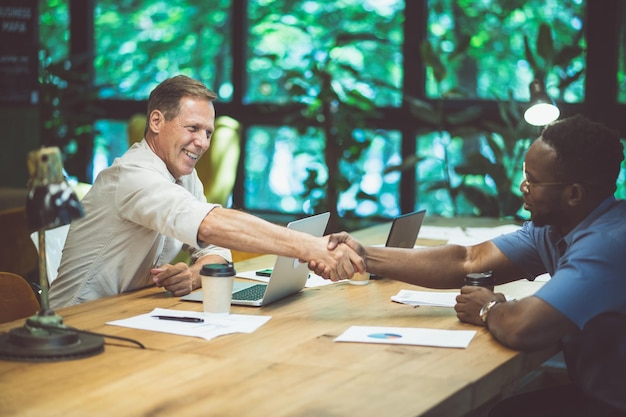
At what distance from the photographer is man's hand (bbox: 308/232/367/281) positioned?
2.76m

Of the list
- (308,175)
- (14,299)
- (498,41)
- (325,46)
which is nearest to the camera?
(14,299)

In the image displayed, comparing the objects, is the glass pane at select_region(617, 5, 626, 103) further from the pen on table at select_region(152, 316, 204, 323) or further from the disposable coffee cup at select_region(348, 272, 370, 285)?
the pen on table at select_region(152, 316, 204, 323)

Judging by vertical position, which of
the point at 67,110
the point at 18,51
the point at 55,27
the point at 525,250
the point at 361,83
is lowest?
the point at 525,250

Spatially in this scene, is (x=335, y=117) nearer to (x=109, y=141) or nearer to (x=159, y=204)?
(x=109, y=141)

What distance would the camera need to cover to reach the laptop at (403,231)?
308 centimetres

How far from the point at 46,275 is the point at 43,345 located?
0.49ft

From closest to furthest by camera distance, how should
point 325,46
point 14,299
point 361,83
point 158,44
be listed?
1. point 14,299
2. point 361,83
3. point 325,46
4. point 158,44

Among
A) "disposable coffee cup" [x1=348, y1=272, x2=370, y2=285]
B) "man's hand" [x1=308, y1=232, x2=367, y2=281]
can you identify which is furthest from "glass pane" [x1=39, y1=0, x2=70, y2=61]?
"man's hand" [x1=308, y1=232, x2=367, y2=281]

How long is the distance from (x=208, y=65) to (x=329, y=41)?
37.6 inches

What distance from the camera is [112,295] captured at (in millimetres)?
2879

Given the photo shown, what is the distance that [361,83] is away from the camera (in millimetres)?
6586

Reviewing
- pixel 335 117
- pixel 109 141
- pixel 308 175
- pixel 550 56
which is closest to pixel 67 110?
pixel 109 141

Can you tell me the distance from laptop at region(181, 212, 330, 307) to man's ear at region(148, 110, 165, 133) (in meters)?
0.58

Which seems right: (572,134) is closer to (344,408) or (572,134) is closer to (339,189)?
(344,408)
